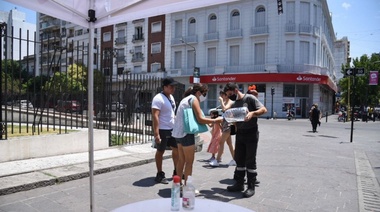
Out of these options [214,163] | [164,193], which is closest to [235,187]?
[164,193]

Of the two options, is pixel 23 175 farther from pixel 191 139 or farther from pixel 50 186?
pixel 191 139

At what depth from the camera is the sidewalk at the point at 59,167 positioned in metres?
4.80

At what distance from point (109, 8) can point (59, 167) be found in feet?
12.9

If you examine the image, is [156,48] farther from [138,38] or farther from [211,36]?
[211,36]

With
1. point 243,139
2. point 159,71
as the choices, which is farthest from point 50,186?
point 159,71

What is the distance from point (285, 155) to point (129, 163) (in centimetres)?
459

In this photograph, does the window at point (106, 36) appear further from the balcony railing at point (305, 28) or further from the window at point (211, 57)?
the balcony railing at point (305, 28)

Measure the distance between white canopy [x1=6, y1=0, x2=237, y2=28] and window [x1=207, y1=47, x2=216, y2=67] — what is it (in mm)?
32007

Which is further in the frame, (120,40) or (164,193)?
(120,40)

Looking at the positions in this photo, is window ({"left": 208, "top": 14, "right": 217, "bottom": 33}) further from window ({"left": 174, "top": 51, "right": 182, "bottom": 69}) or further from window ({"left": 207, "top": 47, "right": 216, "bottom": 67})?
window ({"left": 174, "top": 51, "right": 182, "bottom": 69})

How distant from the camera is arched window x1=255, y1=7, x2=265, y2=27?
3167cm

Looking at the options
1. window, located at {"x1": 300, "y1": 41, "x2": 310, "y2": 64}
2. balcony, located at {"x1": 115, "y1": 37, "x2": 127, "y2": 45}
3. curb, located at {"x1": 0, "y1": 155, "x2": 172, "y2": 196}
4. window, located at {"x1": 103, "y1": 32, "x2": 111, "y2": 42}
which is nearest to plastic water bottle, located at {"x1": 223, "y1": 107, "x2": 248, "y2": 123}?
curb, located at {"x1": 0, "y1": 155, "x2": 172, "y2": 196}

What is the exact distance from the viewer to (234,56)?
33406 mm

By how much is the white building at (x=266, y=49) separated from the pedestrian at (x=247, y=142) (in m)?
26.2
